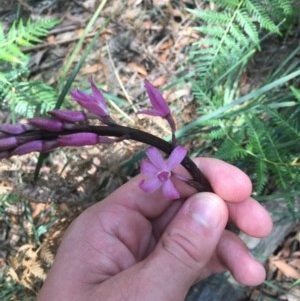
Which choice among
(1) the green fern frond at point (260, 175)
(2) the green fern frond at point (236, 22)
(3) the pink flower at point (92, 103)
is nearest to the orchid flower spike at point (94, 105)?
(3) the pink flower at point (92, 103)

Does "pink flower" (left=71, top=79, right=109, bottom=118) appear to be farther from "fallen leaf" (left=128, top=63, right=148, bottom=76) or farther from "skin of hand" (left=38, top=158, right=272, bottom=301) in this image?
"fallen leaf" (left=128, top=63, right=148, bottom=76)

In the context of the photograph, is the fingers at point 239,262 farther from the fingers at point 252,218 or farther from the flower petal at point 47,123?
the flower petal at point 47,123

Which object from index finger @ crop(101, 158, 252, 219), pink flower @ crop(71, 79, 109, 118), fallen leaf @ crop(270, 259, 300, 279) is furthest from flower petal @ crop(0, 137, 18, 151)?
fallen leaf @ crop(270, 259, 300, 279)

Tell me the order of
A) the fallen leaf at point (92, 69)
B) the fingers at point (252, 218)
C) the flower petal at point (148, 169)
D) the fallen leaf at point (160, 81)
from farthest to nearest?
1. the fallen leaf at point (92, 69)
2. the fallen leaf at point (160, 81)
3. the fingers at point (252, 218)
4. the flower petal at point (148, 169)

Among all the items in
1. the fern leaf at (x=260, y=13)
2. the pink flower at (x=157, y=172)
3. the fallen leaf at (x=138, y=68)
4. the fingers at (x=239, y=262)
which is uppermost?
the fern leaf at (x=260, y=13)

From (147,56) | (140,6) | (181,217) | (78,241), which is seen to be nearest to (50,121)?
(181,217)

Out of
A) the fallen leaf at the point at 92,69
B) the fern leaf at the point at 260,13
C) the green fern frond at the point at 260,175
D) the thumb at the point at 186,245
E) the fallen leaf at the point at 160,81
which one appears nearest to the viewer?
the thumb at the point at 186,245

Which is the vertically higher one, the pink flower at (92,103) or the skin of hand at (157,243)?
the pink flower at (92,103)

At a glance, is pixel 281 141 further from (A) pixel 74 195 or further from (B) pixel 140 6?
(B) pixel 140 6
